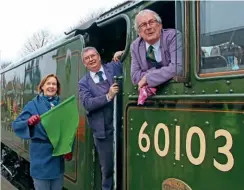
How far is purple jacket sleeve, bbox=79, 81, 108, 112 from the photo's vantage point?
12.1 feet

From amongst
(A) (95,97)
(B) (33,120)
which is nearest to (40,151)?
(B) (33,120)

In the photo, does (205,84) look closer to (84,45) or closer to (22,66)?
(84,45)

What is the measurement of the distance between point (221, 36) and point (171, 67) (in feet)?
1.60

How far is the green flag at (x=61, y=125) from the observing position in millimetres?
3906

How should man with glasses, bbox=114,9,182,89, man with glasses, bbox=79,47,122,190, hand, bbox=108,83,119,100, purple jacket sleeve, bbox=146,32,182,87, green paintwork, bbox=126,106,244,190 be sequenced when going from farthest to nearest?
man with glasses, bbox=79,47,122,190 < hand, bbox=108,83,119,100 < man with glasses, bbox=114,9,182,89 < purple jacket sleeve, bbox=146,32,182,87 < green paintwork, bbox=126,106,244,190

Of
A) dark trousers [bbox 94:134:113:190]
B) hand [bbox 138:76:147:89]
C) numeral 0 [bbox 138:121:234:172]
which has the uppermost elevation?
hand [bbox 138:76:147:89]

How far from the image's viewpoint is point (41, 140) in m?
3.92

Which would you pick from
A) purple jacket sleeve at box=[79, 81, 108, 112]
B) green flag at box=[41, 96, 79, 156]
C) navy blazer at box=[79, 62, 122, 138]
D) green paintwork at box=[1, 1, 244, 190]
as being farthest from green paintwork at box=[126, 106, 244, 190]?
green flag at box=[41, 96, 79, 156]

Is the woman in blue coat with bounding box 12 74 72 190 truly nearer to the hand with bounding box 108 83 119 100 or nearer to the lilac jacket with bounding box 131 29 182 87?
the hand with bounding box 108 83 119 100

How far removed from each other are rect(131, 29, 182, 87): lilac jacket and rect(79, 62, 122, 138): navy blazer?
701 mm

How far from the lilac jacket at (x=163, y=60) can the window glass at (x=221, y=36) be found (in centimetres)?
20

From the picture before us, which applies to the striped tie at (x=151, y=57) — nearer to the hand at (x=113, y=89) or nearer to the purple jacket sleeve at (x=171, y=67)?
the purple jacket sleeve at (x=171, y=67)

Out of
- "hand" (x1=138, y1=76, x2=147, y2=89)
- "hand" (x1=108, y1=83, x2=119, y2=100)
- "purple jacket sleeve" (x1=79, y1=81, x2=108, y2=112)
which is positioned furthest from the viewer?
"purple jacket sleeve" (x1=79, y1=81, x2=108, y2=112)

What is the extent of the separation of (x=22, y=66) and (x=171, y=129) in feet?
20.0
